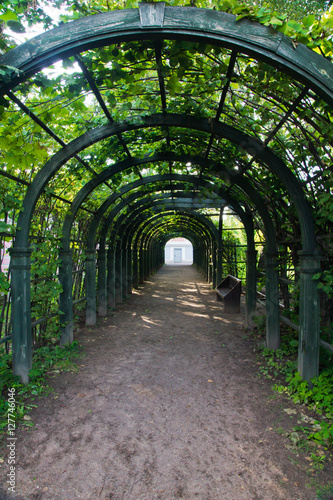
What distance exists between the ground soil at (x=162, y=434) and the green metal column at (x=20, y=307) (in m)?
0.58

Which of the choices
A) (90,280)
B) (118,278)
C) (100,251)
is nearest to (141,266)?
(118,278)

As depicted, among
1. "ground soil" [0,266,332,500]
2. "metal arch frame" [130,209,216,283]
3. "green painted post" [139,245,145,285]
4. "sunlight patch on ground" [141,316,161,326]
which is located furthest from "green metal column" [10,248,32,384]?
"green painted post" [139,245,145,285]

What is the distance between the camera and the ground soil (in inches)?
99.8

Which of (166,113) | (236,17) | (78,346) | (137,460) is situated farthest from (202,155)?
(137,460)

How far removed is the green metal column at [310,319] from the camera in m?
4.05

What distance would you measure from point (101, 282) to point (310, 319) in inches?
241

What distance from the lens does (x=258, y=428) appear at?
3402 mm

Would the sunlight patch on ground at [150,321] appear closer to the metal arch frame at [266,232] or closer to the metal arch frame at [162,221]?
the metal arch frame at [266,232]

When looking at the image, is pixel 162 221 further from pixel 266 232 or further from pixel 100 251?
pixel 266 232

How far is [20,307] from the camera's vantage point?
4211mm

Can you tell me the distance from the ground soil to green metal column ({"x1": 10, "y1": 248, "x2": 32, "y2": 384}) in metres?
0.58

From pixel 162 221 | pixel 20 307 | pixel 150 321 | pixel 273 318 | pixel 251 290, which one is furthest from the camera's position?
pixel 162 221

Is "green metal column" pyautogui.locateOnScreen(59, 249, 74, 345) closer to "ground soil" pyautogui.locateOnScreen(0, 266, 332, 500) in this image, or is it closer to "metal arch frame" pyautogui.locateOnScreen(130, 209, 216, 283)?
"ground soil" pyautogui.locateOnScreen(0, 266, 332, 500)

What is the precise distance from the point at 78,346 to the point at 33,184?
10.8 ft
